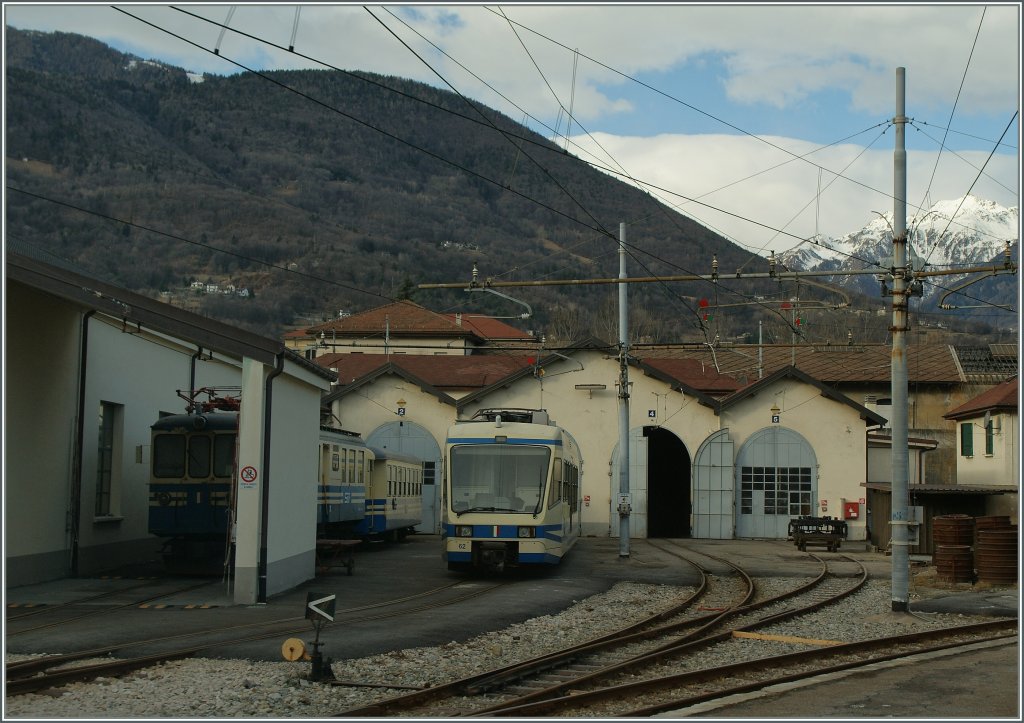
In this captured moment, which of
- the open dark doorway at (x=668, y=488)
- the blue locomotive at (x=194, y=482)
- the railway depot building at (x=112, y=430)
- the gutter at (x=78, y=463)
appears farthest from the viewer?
the open dark doorway at (x=668, y=488)

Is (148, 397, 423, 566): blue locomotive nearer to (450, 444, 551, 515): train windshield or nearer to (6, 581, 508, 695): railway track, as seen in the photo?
(450, 444, 551, 515): train windshield

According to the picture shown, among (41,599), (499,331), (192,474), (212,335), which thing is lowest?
(41,599)

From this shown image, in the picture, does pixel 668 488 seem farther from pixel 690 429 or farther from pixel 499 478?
pixel 499 478

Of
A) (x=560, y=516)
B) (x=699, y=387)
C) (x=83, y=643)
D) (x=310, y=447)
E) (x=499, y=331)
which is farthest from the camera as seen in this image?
(x=499, y=331)

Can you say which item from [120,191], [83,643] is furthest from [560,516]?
[120,191]

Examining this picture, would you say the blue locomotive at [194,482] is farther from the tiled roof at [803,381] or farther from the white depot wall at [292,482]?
the tiled roof at [803,381]

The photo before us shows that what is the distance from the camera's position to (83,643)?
13.1 meters

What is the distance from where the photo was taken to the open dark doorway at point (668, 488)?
50.3 meters

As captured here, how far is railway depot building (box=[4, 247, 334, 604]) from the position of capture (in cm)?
1736

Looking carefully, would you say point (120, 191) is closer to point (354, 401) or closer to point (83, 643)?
point (354, 401)

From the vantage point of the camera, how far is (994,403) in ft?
126

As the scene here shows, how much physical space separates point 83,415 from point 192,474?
2314mm

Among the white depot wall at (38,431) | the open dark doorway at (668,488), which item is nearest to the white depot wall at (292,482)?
the white depot wall at (38,431)

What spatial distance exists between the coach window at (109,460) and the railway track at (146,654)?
8.13 meters
